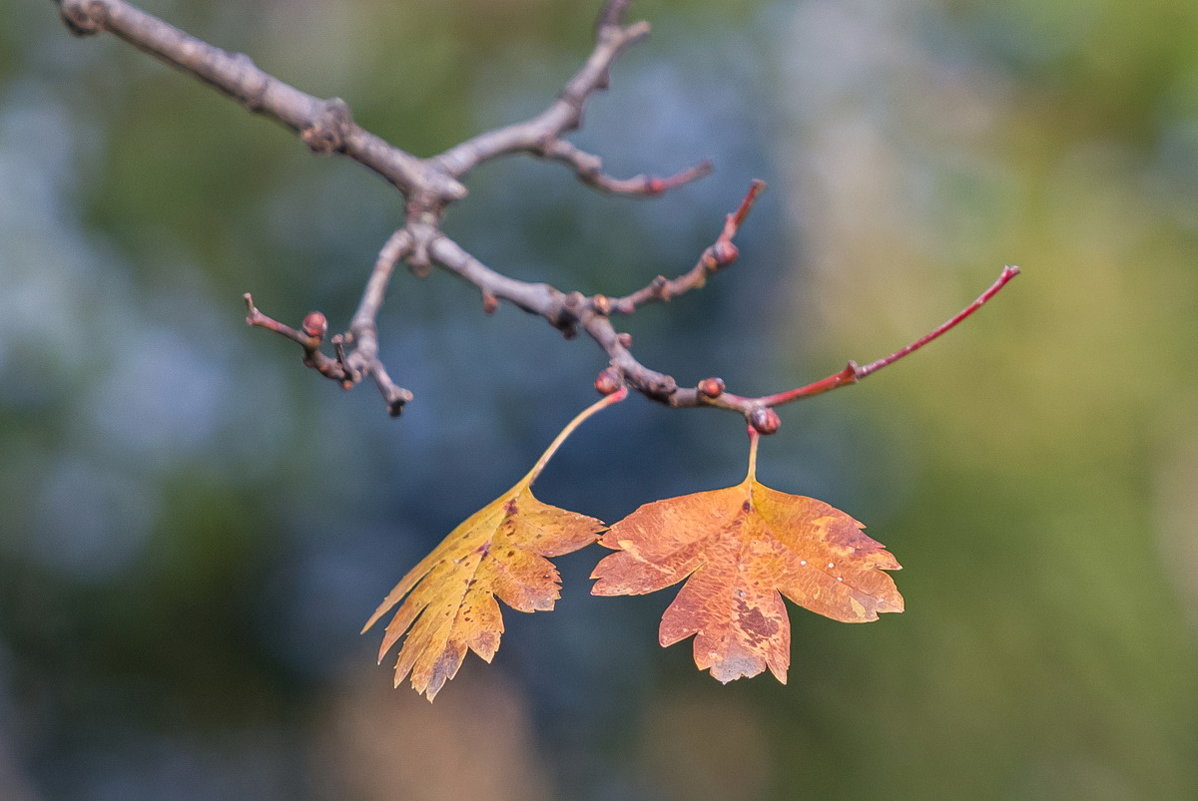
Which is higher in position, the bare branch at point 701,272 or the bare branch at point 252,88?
the bare branch at point 252,88

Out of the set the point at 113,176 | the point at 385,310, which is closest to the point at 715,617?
the point at 385,310

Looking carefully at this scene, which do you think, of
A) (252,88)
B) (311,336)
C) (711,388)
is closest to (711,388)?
(711,388)

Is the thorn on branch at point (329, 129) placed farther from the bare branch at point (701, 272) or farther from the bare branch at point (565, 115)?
the bare branch at point (701, 272)

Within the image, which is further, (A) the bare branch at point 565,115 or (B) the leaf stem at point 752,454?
(A) the bare branch at point 565,115

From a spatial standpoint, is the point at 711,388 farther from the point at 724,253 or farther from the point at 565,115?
the point at 565,115

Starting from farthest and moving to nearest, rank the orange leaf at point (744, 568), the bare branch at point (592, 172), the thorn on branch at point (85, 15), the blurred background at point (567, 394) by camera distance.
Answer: the blurred background at point (567, 394) < the bare branch at point (592, 172) < the thorn on branch at point (85, 15) < the orange leaf at point (744, 568)

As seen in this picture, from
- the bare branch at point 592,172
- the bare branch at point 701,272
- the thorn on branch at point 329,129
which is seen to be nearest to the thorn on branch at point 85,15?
the thorn on branch at point 329,129
